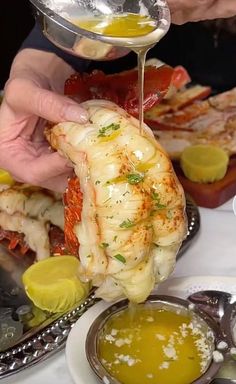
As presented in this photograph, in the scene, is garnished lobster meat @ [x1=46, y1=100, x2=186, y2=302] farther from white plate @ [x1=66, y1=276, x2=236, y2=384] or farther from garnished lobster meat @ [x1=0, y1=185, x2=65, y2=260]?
garnished lobster meat @ [x1=0, y1=185, x2=65, y2=260]

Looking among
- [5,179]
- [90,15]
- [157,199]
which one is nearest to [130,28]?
[90,15]

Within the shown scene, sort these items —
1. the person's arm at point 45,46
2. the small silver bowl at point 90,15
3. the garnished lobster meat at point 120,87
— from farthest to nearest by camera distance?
the person's arm at point 45,46
the garnished lobster meat at point 120,87
the small silver bowl at point 90,15

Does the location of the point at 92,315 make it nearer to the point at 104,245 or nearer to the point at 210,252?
the point at 104,245

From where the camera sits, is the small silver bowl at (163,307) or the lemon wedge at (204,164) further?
the lemon wedge at (204,164)

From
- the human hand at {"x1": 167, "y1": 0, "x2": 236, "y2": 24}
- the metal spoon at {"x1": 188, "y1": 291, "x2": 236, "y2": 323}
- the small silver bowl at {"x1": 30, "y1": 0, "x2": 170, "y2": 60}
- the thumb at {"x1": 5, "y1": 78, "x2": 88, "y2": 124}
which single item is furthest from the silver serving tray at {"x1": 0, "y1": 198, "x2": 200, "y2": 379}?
the human hand at {"x1": 167, "y1": 0, "x2": 236, "y2": 24}

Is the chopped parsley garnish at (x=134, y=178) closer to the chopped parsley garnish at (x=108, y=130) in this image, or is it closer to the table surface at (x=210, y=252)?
the chopped parsley garnish at (x=108, y=130)

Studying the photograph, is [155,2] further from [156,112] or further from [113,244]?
[156,112]

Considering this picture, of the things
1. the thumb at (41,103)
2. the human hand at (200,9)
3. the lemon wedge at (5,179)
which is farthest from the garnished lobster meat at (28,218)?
the human hand at (200,9)
